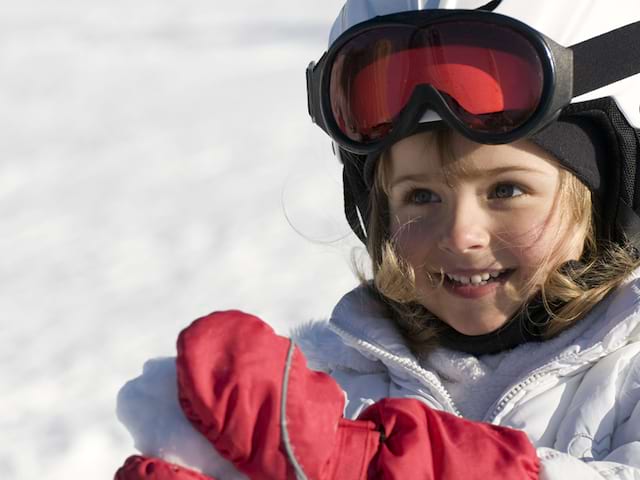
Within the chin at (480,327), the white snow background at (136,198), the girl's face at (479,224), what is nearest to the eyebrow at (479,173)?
the girl's face at (479,224)

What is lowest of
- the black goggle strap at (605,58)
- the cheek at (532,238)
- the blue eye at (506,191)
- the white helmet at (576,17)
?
the cheek at (532,238)

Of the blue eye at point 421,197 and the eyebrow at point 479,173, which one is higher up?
the eyebrow at point 479,173

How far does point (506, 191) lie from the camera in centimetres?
213

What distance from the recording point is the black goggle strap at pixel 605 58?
7.09 ft

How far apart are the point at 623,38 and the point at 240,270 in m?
2.21

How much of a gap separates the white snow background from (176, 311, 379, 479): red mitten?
1.36 meters

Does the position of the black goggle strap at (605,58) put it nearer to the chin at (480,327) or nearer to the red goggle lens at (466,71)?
the red goggle lens at (466,71)

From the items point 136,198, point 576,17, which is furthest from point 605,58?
point 136,198

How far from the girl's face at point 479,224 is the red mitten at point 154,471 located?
2.77 feet

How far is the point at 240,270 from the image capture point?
164 inches

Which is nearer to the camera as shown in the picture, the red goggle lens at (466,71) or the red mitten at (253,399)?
the red mitten at (253,399)

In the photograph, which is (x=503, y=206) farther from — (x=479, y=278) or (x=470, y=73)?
(x=470, y=73)

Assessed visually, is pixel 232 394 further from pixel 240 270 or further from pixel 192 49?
pixel 192 49

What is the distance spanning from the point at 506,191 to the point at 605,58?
12.5 inches
